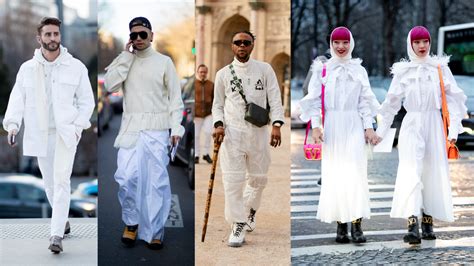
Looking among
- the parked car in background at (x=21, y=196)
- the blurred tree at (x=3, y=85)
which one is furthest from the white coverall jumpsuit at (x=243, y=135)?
the parked car in background at (x=21, y=196)

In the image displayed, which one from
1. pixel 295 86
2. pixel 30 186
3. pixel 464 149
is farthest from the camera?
pixel 30 186

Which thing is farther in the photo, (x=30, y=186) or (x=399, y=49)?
(x=30, y=186)

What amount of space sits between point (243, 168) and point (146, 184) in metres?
0.56

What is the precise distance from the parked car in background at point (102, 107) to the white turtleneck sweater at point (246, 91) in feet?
1.90

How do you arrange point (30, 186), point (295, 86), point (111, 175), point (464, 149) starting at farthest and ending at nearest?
point (30, 186), point (464, 149), point (295, 86), point (111, 175)

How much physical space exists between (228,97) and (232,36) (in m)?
0.34

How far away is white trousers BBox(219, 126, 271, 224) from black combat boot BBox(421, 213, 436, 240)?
43.7 inches

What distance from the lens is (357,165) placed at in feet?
18.4

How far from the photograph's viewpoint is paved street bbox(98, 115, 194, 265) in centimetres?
511

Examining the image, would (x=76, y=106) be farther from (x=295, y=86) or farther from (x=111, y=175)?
(x=295, y=86)

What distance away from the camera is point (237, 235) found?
5.28 meters

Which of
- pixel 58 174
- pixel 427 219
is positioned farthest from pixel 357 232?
pixel 58 174

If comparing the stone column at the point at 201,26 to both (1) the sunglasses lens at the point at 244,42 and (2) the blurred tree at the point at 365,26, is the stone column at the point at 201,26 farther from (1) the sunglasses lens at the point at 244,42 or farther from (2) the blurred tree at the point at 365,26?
(2) the blurred tree at the point at 365,26

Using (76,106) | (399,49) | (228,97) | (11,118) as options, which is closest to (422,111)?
(399,49)
